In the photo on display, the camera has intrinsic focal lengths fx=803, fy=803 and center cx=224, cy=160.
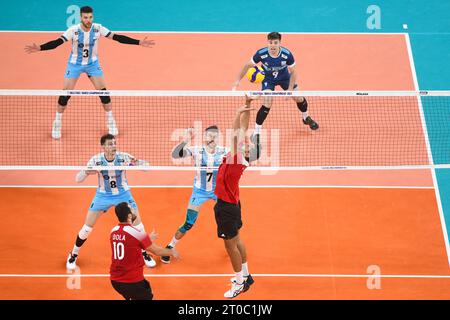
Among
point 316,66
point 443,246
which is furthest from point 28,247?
point 316,66

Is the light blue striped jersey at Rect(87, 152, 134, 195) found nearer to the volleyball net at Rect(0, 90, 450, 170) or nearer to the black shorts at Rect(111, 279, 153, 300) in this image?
the black shorts at Rect(111, 279, 153, 300)

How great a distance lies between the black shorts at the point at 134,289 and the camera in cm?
1383

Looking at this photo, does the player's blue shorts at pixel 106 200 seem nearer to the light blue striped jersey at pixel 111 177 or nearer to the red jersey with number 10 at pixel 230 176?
the light blue striped jersey at pixel 111 177

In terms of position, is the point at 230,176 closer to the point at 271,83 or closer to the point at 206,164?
the point at 206,164

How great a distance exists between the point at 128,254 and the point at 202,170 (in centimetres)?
353

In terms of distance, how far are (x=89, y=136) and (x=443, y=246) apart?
30.4 feet

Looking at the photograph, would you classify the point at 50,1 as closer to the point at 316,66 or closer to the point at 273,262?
the point at 316,66

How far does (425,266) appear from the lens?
1688 centimetres

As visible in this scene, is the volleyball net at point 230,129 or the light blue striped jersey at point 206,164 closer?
the light blue striped jersey at point 206,164

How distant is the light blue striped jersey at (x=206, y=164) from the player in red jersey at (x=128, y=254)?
9.79 ft

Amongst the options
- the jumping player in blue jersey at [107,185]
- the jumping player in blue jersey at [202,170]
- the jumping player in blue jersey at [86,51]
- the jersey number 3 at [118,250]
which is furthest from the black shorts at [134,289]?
the jumping player in blue jersey at [86,51]

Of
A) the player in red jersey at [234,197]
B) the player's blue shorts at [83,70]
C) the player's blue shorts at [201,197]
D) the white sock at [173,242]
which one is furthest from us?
the player's blue shorts at [83,70]

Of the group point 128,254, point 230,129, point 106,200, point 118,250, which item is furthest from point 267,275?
point 230,129

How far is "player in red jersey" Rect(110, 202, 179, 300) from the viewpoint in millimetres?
13617
